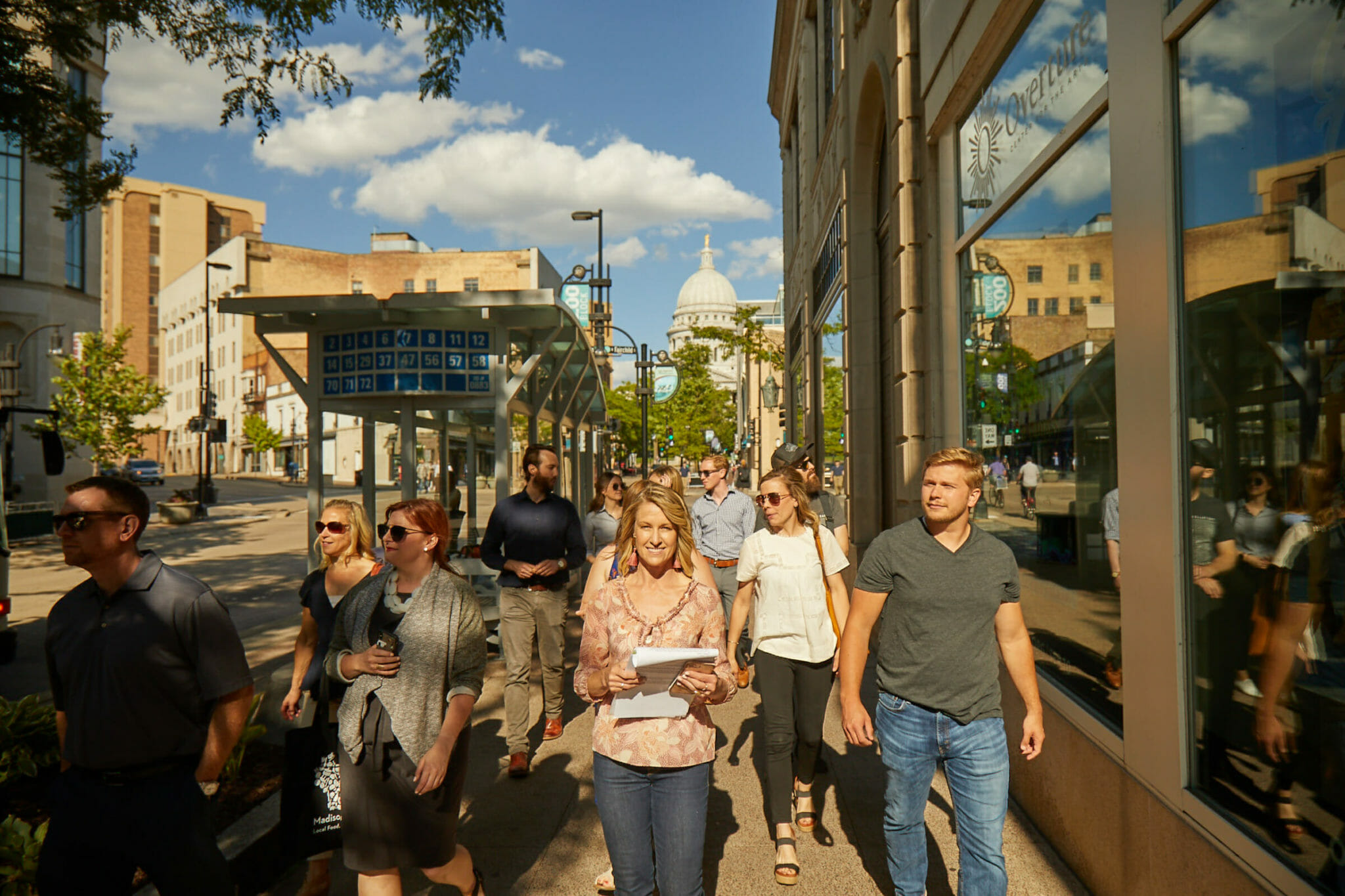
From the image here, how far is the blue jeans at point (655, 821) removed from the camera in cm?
306

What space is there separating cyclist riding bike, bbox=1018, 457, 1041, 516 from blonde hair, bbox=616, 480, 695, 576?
2.91 metres

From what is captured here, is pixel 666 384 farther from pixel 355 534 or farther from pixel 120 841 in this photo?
pixel 120 841

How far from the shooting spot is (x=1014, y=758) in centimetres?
545

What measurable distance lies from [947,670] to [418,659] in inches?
76.4

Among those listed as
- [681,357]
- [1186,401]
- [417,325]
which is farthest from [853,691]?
[681,357]

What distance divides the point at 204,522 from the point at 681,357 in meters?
25.8

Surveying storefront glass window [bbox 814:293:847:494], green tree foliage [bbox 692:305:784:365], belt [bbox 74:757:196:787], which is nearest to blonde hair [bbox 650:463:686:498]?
belt [bbox 74:757:196:787]

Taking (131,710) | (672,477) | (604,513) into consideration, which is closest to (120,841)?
(131,710)

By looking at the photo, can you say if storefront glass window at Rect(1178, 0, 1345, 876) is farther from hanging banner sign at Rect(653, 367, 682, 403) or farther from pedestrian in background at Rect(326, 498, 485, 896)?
hanging banner sign at Rect(653, 367, 682, 403)

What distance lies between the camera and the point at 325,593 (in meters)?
4.37

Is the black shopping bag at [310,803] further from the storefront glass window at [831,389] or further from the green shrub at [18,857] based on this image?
the storefront glass window at [831,389]

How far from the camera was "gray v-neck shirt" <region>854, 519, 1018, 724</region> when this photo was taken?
3400 mm

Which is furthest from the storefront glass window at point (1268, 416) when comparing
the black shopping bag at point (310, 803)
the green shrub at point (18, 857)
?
the green shrub at point (18, 857)

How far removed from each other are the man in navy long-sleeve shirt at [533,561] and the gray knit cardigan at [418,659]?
8.68ft
